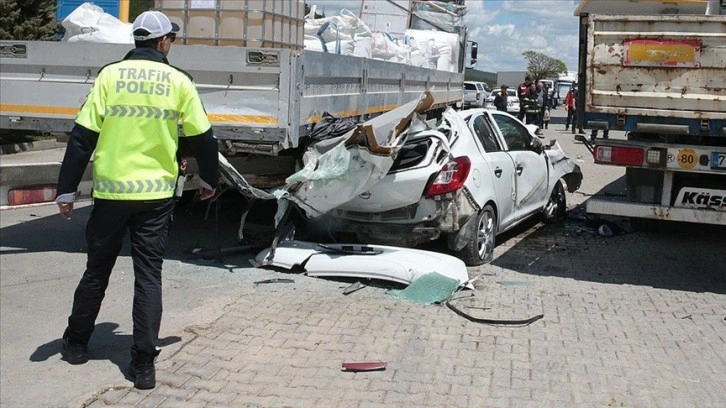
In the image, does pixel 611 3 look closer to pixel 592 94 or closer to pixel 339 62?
pixel 592 94

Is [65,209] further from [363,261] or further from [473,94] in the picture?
[473,94]

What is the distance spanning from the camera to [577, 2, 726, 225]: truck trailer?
23.0 feet

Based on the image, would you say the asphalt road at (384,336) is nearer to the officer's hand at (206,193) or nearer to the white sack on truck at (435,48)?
the officer's hand at (206,193)

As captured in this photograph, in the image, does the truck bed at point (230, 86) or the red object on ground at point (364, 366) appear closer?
the red object on ground at point (364, 366)

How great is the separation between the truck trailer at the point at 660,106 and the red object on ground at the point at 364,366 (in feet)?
10.9

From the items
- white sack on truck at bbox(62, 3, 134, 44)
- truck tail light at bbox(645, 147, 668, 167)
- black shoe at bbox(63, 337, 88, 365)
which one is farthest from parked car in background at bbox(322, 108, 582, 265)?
black shoe at bbox(63, 337, 88, 365)

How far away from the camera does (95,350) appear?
216 inches

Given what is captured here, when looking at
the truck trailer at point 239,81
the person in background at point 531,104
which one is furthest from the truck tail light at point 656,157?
the person in background at point 531,104

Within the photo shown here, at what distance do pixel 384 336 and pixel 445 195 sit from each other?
6.62 feet

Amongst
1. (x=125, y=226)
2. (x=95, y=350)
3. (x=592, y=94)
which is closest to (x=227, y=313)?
(x=95, y=350)

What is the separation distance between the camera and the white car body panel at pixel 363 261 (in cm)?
696

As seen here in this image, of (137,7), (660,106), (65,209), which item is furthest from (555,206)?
(137,7)

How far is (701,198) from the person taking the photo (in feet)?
24.3

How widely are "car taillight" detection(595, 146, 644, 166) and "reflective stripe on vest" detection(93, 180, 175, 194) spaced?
14.7 feet
